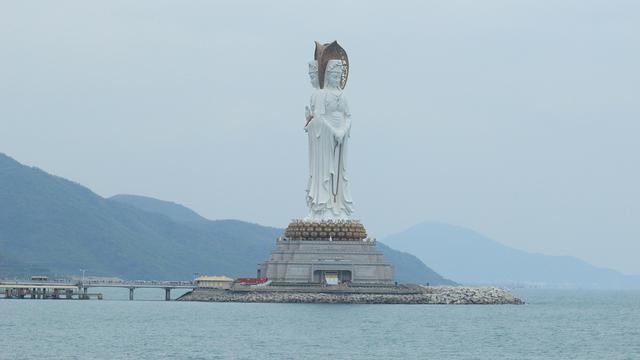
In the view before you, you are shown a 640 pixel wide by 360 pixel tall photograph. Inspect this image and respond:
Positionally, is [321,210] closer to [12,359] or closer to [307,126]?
[307,126]

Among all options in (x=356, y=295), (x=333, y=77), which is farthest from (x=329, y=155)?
(x=356, y=295)

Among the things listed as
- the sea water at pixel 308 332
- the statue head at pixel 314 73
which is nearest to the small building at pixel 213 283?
the sea water at pixel 308 332

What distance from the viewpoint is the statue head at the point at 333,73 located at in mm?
82875

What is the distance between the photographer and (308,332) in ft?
202

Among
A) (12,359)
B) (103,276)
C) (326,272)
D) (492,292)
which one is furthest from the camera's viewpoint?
(103,276)

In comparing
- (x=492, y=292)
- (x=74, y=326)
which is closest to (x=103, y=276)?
(x=492, y=292)

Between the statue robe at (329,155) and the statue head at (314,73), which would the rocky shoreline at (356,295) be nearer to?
the statue robe at (329,155)

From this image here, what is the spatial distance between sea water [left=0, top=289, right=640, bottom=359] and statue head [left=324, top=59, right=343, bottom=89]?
41.4 feet

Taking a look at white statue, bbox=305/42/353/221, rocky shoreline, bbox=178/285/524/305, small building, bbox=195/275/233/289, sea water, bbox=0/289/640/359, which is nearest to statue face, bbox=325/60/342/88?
white statue, bbox=305/42/353/221

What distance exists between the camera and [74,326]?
6550 cm

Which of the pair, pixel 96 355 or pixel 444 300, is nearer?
pixel 96 355

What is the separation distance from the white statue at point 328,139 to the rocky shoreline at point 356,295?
5110mm

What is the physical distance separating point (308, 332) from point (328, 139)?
2312 centimetres

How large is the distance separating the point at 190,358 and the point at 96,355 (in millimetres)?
3276
